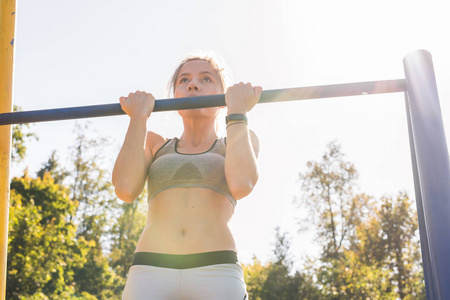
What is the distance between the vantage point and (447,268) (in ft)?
4.74

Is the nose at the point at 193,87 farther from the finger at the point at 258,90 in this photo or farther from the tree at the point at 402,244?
the tree at the point at 402,244

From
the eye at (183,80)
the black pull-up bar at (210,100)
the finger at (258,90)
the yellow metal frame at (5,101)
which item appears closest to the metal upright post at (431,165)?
the black pull-up bar at (210,100)

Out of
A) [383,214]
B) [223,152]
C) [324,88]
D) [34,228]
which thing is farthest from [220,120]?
[383,214]

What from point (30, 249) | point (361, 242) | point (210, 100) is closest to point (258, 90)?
point (210, 100)

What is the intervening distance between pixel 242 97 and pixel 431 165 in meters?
0.79

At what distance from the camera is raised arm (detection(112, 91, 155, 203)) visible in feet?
6.46

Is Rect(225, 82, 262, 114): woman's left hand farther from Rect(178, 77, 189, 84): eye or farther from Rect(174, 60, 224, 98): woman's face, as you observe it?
Rect(178, 77, 189, 84): eye

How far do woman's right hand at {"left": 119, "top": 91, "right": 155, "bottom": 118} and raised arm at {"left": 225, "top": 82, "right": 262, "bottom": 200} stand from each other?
357 millimetres

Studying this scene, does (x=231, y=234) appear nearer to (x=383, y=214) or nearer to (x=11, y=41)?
(x=11, y=41)

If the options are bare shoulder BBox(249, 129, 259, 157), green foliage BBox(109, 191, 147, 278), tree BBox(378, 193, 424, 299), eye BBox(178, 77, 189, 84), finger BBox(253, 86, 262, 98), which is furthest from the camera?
green foliage BBox(109, 191, 147, 278)

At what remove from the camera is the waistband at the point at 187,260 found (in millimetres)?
1771

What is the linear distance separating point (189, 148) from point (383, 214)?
67.6ft

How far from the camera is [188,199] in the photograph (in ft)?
6.25

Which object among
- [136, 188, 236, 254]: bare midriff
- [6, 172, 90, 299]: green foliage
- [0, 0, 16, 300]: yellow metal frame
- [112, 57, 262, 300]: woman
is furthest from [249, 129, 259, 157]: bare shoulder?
[6, 172, 90, 299]: green foliage
